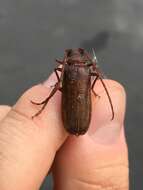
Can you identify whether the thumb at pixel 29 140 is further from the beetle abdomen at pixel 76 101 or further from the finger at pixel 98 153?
the finger at pixel 98 153

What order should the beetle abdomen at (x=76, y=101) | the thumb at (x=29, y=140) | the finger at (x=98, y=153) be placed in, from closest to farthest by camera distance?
1. the thumb at (x=29, y=140)
2. the beetle abdomen at (x=76, y=101)
3. the finger at (x=98, y=153)

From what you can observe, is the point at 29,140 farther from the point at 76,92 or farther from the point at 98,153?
the point at 98,153

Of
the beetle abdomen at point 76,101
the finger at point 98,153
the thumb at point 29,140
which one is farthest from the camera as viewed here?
the finger at point 98,153

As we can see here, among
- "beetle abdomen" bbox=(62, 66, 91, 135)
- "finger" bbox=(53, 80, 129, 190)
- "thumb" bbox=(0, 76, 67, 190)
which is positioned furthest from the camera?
"finger" bbox=(53, 80, 129, 190)

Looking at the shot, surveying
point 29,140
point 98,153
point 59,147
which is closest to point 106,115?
point 98,153

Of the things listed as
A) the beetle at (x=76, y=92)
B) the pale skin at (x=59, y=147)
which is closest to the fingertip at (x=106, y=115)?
the pale skin at (x=59, y=147)

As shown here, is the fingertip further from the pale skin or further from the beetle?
the beetle

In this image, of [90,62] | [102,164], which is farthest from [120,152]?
[90,62]

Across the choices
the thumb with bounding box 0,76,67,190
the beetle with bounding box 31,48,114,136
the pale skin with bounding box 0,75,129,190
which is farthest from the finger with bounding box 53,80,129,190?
the beetle with bounding box 31,48,114,136
